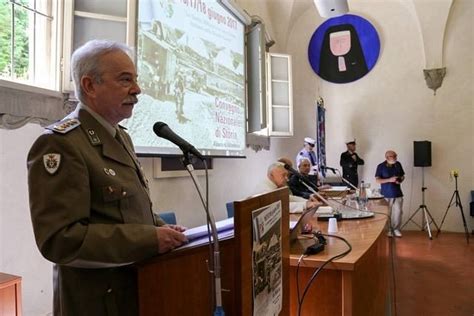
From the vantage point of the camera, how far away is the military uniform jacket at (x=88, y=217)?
0.80 meters

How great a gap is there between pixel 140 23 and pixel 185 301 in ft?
6.84

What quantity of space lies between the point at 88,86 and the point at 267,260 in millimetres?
675

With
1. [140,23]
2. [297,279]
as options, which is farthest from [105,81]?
[140,23]

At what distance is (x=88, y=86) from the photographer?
40.5 inches

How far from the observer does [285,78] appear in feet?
18.9

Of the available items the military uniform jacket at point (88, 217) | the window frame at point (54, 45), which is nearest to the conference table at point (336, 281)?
the military uniform jacket at point (88, 217)

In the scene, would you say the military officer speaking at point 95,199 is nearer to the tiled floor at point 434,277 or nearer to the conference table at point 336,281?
the conference table at point 336,281

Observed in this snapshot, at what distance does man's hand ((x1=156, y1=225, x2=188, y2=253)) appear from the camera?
0.87m

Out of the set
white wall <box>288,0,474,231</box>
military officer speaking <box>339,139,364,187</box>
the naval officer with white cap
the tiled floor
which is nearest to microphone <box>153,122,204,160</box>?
the tiled floor

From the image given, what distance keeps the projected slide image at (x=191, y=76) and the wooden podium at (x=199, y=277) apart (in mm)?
1744

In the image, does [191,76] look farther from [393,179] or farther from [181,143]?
[393,179]

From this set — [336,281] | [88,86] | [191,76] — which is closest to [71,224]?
[88,86]

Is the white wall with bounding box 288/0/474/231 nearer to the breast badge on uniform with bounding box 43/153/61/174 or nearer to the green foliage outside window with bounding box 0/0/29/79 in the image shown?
the green foliage outside window with bounding box 0/0/29/79

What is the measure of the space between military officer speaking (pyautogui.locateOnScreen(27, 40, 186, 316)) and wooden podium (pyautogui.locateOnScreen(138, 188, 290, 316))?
0.05 metres
